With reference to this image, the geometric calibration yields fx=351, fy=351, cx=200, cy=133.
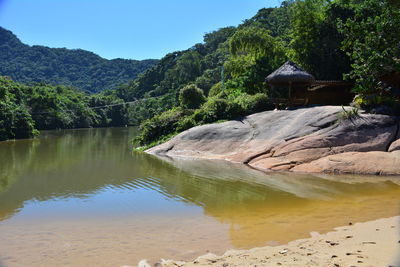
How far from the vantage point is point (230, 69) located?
3275 centimetres

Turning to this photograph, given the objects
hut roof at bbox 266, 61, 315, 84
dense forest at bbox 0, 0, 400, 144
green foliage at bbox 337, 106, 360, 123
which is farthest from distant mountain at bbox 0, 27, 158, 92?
green foliage at bbox 337, 106, 360, 123

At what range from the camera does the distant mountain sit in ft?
463

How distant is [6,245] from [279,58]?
2641cm

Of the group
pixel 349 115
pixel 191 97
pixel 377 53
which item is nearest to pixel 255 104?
pixel 349 115

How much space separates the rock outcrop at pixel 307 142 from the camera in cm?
1435

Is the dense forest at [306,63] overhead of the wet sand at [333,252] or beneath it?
overhead

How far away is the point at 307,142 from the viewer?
16.2 meters

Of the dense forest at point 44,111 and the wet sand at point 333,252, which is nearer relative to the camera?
the wet sand at point 333,252

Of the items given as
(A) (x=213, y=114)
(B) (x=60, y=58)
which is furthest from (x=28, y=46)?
(A) (x=213, y=114)

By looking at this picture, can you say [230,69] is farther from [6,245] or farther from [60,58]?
[60,58]

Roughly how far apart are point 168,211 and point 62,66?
168171 millimetres

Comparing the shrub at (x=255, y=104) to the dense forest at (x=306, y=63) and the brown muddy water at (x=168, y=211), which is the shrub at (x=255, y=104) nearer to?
the dense forest at (x=306, y=63)

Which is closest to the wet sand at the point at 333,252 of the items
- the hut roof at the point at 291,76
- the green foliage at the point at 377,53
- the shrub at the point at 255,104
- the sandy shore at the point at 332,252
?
the sandy shore at the point at 332,252

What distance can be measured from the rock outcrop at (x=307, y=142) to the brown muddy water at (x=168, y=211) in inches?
50.0
